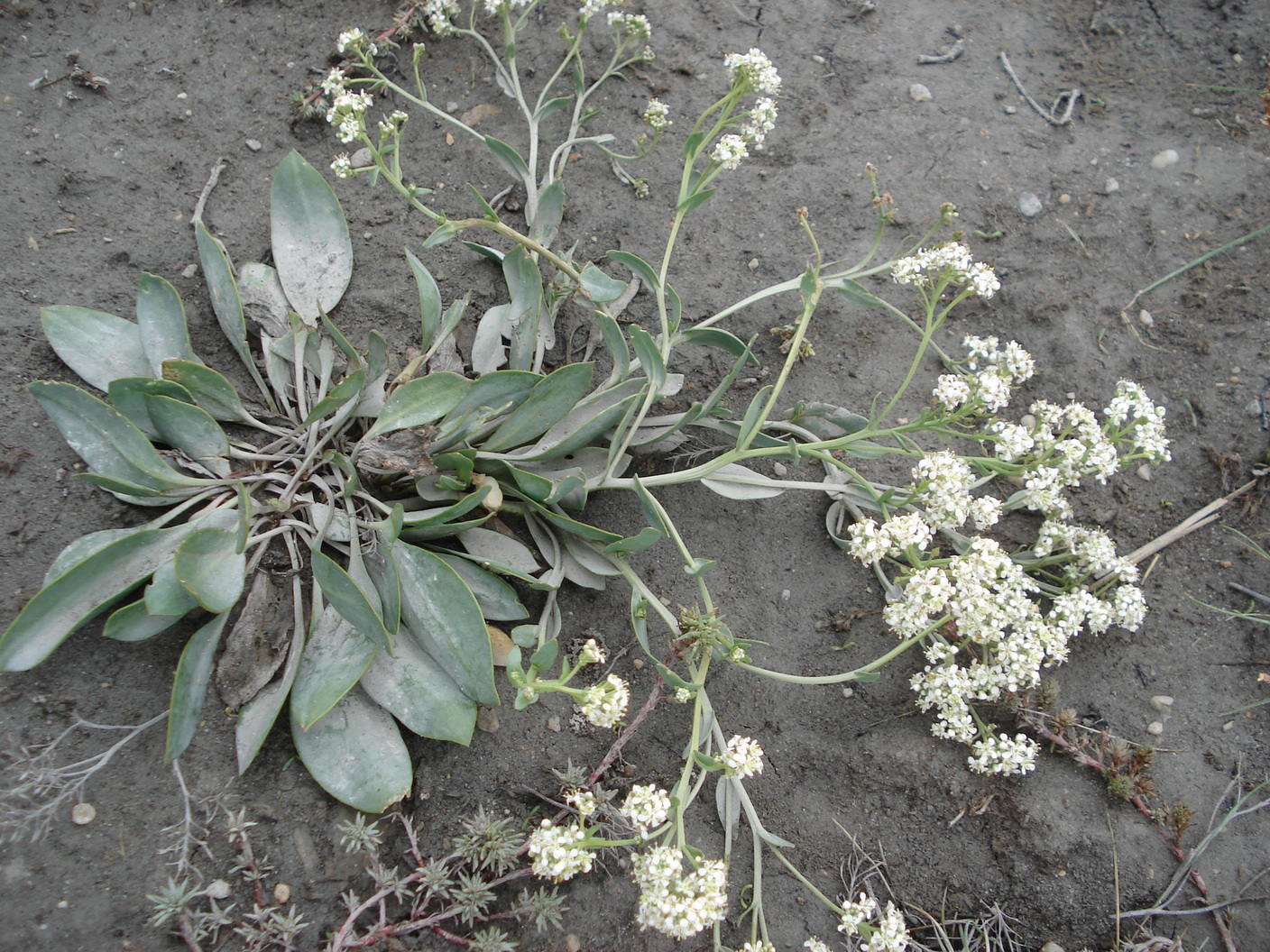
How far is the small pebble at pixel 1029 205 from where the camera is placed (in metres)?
2.89

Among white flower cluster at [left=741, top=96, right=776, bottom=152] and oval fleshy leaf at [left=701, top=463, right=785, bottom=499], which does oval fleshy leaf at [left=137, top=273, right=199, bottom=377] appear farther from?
white flower cluster at [left=741, top=96, right=776, bottom=152]

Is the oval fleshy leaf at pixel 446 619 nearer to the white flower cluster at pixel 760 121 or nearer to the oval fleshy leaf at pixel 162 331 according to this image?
the oval fleshy leaf at pixel 162 331

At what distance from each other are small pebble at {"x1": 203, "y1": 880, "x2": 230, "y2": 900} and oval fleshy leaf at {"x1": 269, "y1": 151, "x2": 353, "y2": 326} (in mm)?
1550

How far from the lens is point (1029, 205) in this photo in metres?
2.90

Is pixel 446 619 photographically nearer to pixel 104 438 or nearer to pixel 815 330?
pixel 104 438

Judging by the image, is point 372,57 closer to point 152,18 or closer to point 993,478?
point 152,18

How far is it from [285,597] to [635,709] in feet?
3.42

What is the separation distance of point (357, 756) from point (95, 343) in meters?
1.36

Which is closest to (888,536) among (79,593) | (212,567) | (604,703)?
(604,703)

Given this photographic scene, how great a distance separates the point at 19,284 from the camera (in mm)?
2184

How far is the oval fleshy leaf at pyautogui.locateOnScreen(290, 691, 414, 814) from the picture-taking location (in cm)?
187

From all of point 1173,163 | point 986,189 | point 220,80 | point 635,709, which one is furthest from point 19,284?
point 1173,163

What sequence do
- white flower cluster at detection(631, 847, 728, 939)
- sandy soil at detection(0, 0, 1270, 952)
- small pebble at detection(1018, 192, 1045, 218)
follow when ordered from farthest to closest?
small pebble at detection(1018, 192, 1045, 218), sandy soil at detection(0, 0, 1270, 952), white flower cluster at detection(631, 847, 728, 939)

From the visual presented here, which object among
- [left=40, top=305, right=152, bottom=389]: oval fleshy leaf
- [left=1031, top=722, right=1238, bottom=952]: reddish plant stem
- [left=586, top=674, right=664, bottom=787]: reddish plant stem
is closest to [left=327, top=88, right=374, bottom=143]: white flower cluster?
[left=40, top=305, right=152, bottom=389]: oval fleshy leaf
